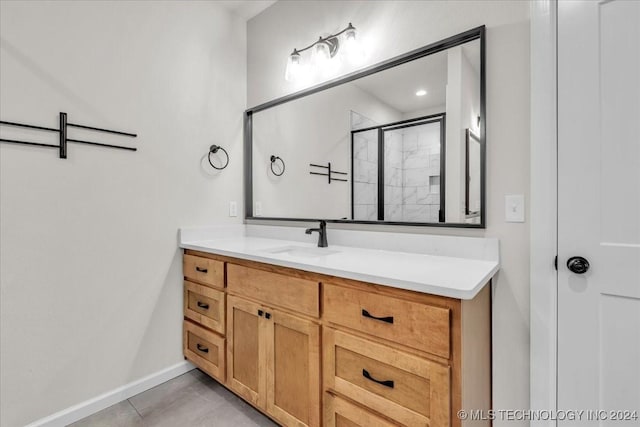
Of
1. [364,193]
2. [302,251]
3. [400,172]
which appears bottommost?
[302,251]

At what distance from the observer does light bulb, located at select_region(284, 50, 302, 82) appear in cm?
217

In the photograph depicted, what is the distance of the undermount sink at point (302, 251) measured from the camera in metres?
1.73

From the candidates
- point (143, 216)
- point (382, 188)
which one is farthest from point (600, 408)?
point (143, 216)

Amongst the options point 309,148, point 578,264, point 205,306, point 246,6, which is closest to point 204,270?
point 205,306

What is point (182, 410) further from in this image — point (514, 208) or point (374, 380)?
point (514, 208)

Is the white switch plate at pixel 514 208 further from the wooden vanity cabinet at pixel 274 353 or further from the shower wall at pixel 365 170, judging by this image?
the wooden vanity cabinet at pixel 274 353

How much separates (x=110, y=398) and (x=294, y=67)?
236cm

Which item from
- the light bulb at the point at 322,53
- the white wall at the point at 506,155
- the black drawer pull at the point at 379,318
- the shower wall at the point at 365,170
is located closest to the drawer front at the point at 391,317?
the black drawer pull at the point at 379,318

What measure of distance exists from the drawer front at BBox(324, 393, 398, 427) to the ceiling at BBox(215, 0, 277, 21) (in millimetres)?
2615

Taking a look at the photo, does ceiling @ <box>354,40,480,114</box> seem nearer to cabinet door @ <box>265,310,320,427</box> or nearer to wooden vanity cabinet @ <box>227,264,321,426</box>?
wooden vanity cabinet @ <box>227,264,321,426</box>

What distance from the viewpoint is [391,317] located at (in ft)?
3.60

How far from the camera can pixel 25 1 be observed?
1.53 meters

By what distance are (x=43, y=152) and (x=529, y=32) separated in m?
2.33

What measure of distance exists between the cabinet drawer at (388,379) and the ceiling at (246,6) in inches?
93.6
